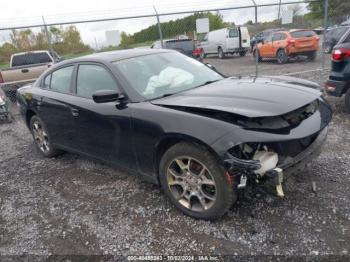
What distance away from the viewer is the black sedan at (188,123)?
2.66 metres

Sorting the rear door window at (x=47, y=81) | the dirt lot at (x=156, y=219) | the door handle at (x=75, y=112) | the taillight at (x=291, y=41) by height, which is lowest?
the dirt lot at (x=156, y=219)

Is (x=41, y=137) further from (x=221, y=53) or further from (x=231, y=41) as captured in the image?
(x=221, y=53)

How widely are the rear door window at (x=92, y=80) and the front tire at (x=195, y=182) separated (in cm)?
113

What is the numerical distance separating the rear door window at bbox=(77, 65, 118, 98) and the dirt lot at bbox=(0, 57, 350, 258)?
3.97 feet

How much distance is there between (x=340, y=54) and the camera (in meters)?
5.43

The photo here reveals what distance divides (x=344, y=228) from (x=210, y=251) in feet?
4.02

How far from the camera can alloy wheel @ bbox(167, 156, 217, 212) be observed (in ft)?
9.62

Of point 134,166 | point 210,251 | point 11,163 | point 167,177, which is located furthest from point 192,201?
point 11,163

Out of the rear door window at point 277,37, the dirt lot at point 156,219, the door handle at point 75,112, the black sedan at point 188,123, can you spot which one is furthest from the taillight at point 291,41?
the door handle at point 75,112

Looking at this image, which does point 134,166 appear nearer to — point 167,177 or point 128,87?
point 167,177

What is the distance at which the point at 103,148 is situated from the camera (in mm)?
3838

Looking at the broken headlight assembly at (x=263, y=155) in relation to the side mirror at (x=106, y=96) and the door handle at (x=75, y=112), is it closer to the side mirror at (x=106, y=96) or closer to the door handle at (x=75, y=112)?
the side mirror at (x=106, y=96)

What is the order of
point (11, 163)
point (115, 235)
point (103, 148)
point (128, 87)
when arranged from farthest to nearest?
1. point (11, 163)
2. point (103, 148)
3. point (128, 87)
4. point (115, 235)

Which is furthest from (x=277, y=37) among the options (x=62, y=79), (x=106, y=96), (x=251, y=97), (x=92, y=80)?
(x=106, y=96)
